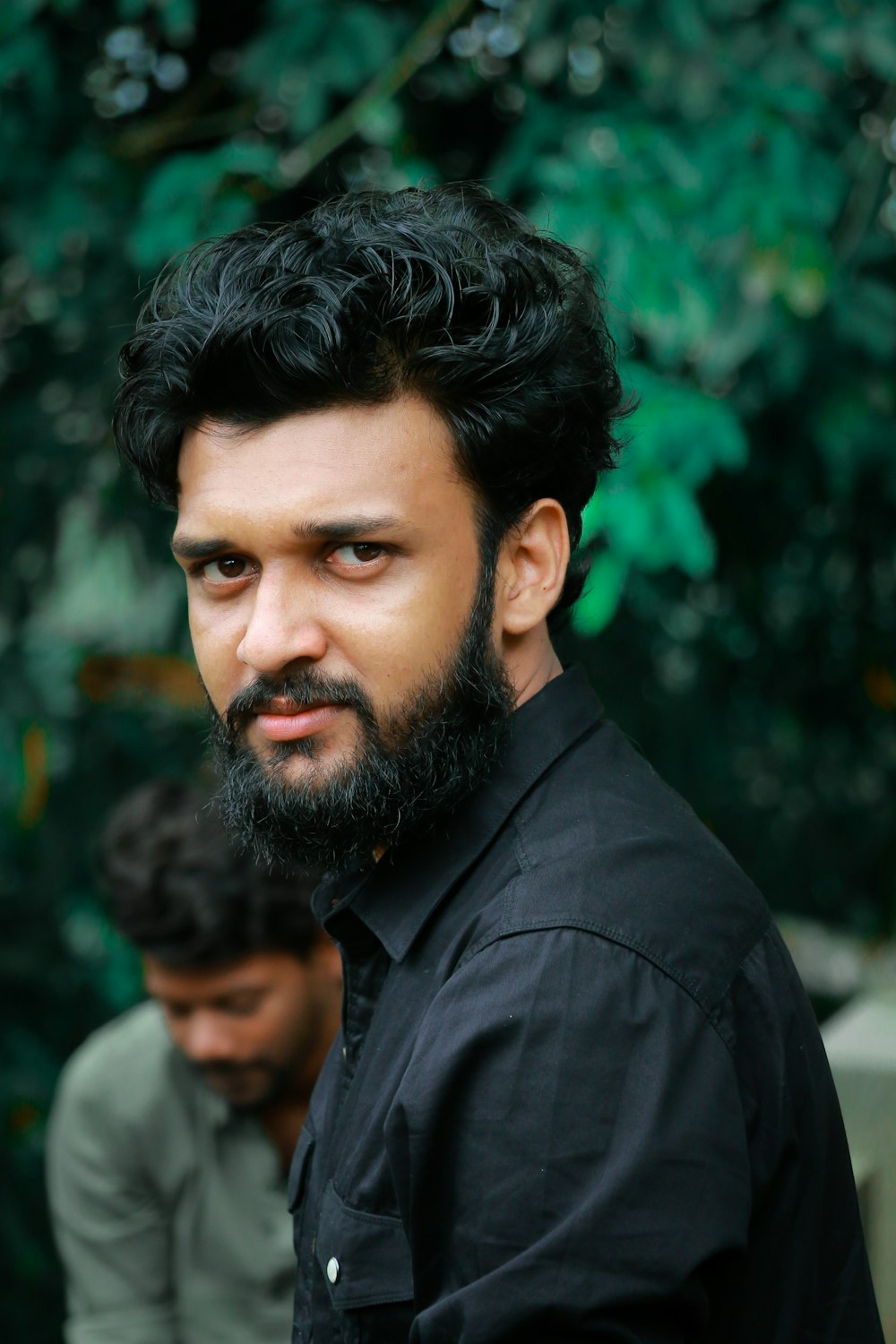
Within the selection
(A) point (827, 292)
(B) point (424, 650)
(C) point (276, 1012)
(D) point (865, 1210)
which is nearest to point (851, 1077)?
(D) point (865, 1210)

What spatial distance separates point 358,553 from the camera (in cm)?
135

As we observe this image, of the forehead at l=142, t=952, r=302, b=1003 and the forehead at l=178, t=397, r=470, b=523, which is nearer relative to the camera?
the forehead at l=178, t=397, r=470, b=523

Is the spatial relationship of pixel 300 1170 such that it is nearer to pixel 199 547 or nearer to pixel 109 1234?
pixel 199 547

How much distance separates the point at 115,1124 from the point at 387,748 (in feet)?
5.32

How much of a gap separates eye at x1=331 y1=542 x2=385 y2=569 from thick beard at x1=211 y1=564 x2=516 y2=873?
0.36ft

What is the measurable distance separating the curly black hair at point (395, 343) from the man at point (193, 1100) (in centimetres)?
118

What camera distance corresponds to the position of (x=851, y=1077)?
2.14 metres

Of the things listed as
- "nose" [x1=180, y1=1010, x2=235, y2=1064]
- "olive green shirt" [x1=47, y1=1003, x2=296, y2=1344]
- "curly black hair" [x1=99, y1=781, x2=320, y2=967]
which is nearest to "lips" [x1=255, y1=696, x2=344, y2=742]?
"curly black hair" [x1=99, y1=781, x2=320, y2=967]

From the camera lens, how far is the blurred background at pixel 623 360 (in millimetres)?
2371

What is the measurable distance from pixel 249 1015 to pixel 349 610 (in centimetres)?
139

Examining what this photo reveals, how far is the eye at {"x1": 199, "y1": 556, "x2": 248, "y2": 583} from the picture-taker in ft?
4.62

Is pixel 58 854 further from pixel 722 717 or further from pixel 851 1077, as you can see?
pixel 851 1077

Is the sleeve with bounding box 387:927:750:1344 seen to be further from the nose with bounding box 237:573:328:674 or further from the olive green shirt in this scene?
the olive green shirt

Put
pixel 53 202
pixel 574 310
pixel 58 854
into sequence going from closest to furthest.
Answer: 1. pixel 574 310
2. pixel 53 202
3. pixel 58 854
